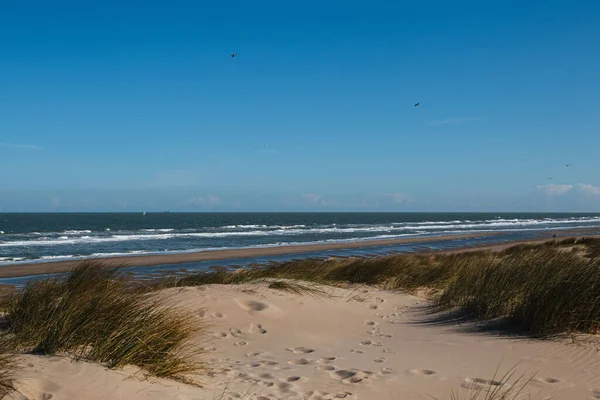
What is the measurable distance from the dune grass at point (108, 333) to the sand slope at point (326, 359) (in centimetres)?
26

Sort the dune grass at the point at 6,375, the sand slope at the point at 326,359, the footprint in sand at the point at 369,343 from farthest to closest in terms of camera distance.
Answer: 1. the footprint in sand at the point at 369,343
2. the sand slope at the point at 326,359
3. the dune grass at the point at 6,375

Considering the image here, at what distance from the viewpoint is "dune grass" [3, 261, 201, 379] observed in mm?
4707

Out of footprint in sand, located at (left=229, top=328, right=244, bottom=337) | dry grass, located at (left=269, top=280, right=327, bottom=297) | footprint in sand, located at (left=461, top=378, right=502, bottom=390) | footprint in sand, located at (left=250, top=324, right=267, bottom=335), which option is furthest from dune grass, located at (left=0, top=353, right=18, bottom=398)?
dry grass, located at (left=269, top=280, right=327, bottom=297)

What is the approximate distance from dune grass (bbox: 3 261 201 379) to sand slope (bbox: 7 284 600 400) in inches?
10.3

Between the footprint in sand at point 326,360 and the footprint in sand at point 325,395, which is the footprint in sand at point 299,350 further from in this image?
the footprint in sand at point 325,395

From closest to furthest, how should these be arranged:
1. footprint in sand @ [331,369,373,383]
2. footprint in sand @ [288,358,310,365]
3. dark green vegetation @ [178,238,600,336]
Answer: footprint in sand @ [331,369,373,383]
footprint in sand @ [288,358,310,365]
dark green vegetation @ [178,238,600,336]

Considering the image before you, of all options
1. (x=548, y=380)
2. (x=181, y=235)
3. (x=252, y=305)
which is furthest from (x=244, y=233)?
(x=548, y=380)

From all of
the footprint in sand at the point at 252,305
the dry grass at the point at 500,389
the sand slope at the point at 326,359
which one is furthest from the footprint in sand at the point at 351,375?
the footprint in sand at the point at 252,305

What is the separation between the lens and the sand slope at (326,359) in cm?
424

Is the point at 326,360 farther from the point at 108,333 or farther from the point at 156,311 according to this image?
the point at 108,333

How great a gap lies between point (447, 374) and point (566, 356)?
1.47 meters

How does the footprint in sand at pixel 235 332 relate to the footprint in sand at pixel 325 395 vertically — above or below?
below

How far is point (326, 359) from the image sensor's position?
613 centimetres

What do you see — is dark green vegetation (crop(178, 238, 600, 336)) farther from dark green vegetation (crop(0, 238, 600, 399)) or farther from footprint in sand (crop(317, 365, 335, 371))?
footprint in sand (crop(317, 365, 335, 371))
